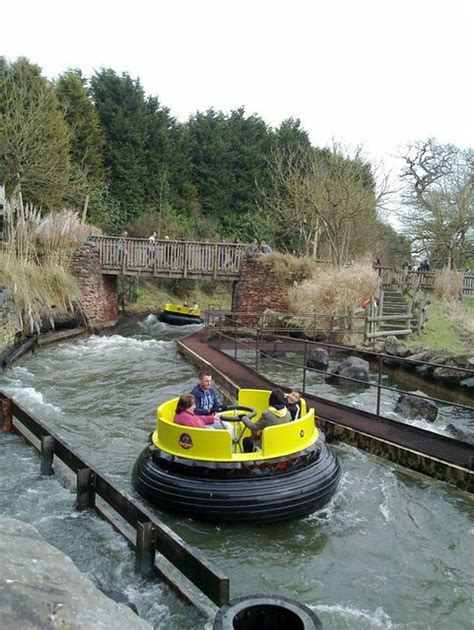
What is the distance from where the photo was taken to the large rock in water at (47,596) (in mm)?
2559

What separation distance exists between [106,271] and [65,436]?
14.4 m

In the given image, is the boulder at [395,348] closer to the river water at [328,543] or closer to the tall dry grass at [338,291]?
the tall dry grass at [338,291]

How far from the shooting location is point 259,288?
23500 millimetres

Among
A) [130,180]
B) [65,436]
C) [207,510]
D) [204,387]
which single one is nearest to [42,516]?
[207,510]

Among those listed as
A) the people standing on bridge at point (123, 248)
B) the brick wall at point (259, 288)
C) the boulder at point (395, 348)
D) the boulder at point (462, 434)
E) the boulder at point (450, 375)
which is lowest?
the boulder at point (462, 434)

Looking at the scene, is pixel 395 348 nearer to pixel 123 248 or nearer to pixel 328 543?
pixel 328 543

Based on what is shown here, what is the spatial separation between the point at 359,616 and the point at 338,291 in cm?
1507

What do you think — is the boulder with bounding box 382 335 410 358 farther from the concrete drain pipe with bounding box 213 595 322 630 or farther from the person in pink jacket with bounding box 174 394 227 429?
the concrete drain pipe with bounding box 213 595 322 630

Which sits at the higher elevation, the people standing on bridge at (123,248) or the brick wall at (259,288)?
the people standing on bridge at (123,248)

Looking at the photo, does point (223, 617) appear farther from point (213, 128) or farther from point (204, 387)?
point (213, 128)

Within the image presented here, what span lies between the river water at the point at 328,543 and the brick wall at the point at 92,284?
41.5ft

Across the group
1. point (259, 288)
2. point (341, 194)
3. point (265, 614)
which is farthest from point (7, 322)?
point (341, 194)

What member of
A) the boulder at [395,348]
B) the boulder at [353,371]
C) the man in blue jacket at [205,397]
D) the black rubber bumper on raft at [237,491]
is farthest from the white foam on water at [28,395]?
the boulder at [395,348]

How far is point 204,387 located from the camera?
767 cm
